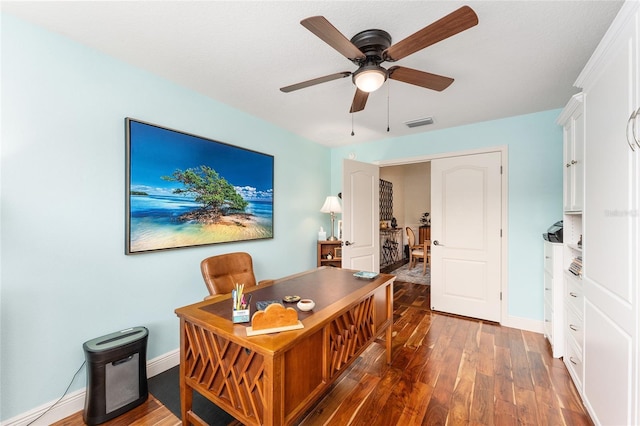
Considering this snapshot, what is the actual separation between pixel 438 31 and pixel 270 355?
5.41ft

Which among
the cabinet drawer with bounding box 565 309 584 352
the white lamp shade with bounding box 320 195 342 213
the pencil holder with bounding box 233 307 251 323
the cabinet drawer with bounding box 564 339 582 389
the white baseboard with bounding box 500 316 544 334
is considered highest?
the white lamp shade with bounding box 320 195 342 213

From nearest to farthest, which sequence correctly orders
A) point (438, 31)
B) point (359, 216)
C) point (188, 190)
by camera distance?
point (438, 31) < point (188, 190) < point (359, 216)

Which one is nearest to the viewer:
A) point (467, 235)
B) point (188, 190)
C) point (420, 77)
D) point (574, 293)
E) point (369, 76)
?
point (369, 76)

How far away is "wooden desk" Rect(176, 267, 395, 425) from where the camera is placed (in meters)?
1.13

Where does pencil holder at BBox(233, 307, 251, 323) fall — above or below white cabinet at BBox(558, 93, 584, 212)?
below

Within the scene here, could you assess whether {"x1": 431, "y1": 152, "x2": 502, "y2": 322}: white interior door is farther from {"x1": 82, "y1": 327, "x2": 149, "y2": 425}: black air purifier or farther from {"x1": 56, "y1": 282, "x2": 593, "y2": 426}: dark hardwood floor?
{"x1": 82, "y1": 327, "x2": 149, "y2": 425}: black air purifier

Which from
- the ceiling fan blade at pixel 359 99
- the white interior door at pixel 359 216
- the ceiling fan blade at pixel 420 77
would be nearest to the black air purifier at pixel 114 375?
the white interior door at pixel 359 216

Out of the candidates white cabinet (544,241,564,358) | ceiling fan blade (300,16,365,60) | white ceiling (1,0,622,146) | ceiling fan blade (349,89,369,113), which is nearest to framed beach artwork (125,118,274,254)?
white ceiling (1,0,622,146)

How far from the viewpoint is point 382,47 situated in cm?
162

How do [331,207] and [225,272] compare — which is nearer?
[225,272]

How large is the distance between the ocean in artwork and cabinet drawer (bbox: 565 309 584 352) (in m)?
2.97

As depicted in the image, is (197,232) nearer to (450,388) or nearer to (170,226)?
(170,226)

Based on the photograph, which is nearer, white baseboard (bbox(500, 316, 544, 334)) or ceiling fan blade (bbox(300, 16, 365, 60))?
ceiling fan blade (bbox(300, 16, 365, 60))

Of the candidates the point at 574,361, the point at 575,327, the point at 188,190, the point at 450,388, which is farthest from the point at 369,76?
the point at 574,361
